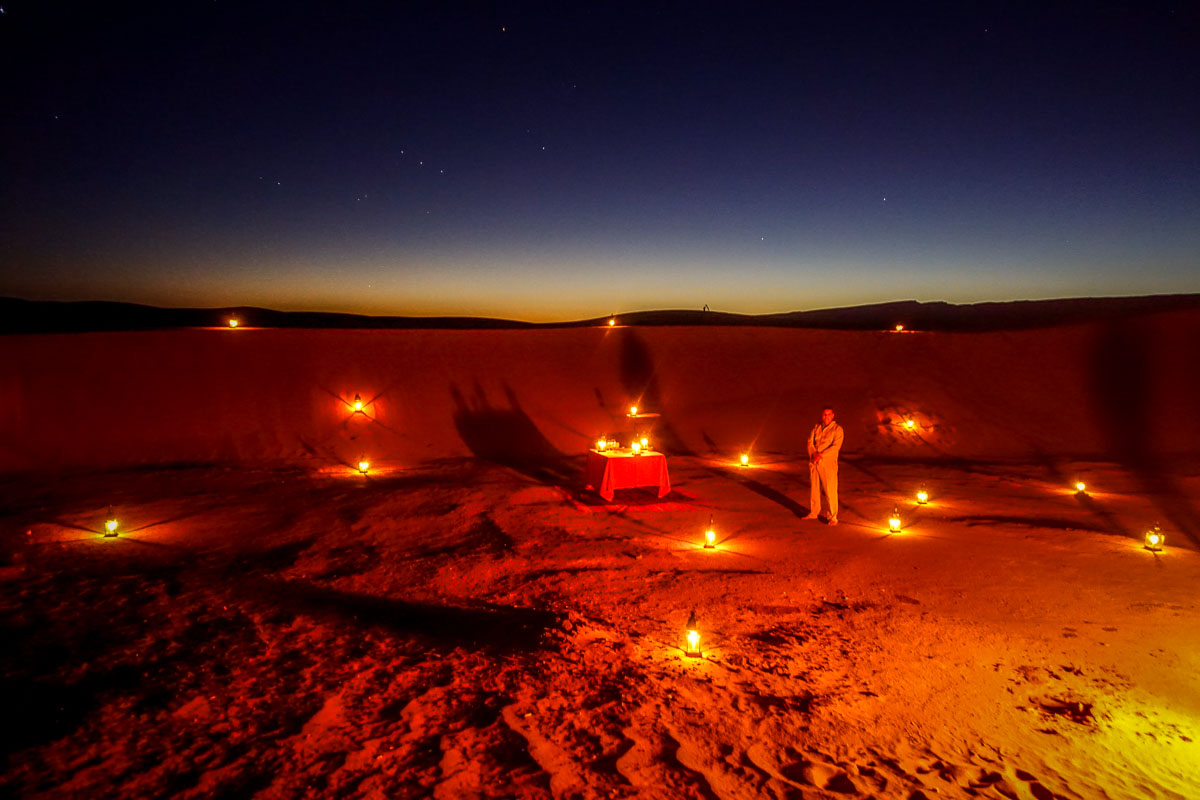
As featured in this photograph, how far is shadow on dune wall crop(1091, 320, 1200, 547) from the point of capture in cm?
1235

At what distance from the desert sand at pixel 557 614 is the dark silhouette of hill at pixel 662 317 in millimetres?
26011

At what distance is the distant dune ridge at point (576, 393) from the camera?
16016mm

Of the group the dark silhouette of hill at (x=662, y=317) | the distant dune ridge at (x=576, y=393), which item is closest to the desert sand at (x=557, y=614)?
the distant dune ridge at (x=576, y=393)

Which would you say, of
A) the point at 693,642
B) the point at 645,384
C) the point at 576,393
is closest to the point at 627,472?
the point at 693,642

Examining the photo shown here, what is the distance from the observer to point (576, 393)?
2075 centimetres

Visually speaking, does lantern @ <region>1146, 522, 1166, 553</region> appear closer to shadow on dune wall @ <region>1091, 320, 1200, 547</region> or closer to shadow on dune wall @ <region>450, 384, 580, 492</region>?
shadow on dune wall @ <region>1091, 320, 1200, 547</region>

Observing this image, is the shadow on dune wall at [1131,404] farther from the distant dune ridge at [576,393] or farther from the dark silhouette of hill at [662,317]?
the dark silhouette of hill at [662,317]

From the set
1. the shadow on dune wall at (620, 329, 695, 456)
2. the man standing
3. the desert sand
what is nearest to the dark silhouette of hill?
the shadow on dune wall at (620, 329, 695, 456)

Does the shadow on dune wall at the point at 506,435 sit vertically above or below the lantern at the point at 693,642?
below

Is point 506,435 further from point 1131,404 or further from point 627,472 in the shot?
point 1131,404

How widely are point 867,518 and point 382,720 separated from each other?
7.87m

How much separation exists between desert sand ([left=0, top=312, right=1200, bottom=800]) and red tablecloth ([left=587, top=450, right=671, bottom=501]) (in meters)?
0.31

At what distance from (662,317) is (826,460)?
6669cm

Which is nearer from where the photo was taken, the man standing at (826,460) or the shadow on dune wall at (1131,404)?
the man standing at (826,460)
